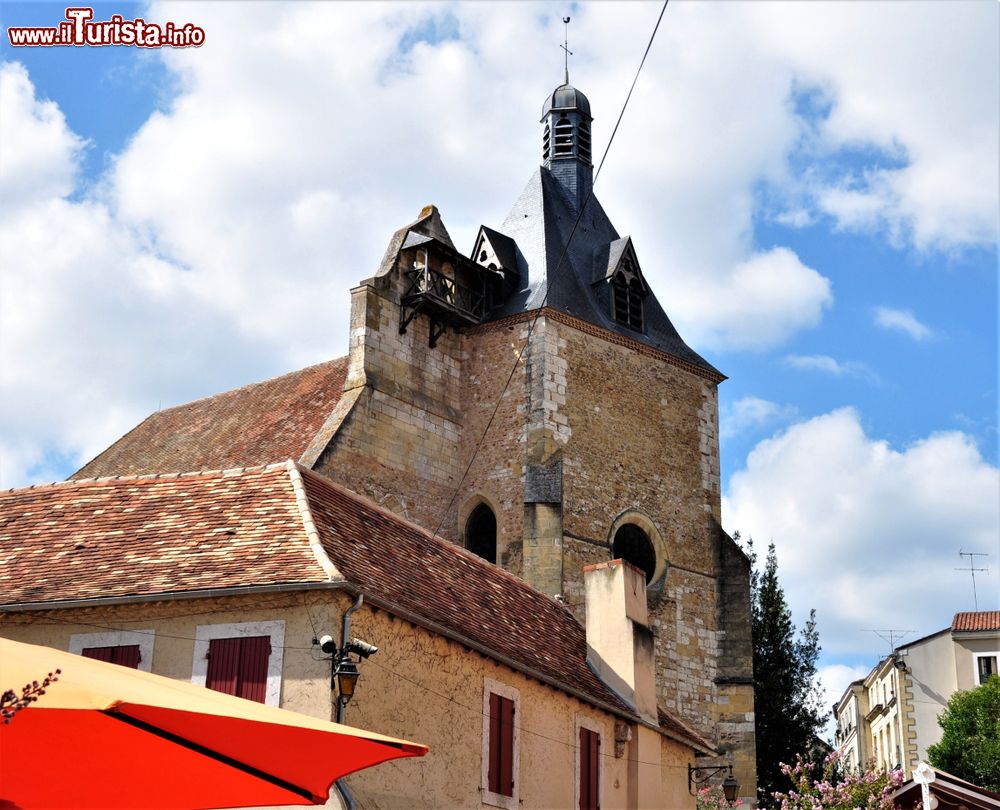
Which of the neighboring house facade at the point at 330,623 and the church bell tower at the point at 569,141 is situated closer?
the neighboring house facade at the point at 330,623

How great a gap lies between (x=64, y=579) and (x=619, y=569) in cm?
A: 715

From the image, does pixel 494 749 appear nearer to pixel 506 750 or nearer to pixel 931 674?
pixel 506 750

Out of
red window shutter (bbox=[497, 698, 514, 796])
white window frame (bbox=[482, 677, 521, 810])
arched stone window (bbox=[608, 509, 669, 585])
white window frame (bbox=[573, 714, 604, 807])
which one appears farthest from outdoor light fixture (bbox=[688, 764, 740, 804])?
red window shutter (bbox=[497, 698, 514, 796])

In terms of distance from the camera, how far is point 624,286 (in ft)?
90.1

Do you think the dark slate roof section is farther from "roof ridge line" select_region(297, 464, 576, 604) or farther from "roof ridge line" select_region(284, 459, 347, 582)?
"roof ridge line" select_region(284, 459, 347, 582)

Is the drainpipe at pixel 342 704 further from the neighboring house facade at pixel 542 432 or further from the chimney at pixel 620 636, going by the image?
the neighboring house facade at pixel 542 432

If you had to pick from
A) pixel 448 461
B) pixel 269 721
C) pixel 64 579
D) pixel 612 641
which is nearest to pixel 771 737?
pixel 448 461

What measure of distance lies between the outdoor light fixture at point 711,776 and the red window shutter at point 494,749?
5271mm

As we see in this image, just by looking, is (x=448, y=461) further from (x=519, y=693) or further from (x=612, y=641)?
(x=519, y=693)

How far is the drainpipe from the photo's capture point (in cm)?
1158

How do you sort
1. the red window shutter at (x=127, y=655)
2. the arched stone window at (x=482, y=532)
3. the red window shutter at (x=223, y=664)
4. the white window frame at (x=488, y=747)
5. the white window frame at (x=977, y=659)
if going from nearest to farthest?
the red window shutter at (x=223, y=664) → the red window shutter at (x=127, y=655) → the white window frame at (x=488, y=747) → the arched stone window at (x=482, y=532) → the white window frame at (x=977, y=659)

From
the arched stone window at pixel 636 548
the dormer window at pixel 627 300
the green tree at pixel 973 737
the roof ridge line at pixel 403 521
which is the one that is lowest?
the roof ridge line at pixel 403 521

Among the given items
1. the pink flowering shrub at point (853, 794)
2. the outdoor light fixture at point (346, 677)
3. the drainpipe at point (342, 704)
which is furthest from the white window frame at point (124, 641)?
the pink flowering shrub at point (853, 794)

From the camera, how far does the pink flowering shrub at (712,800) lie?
21922mm
